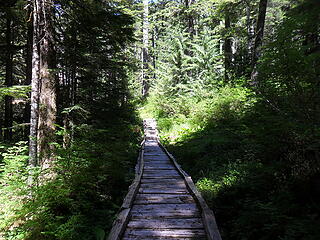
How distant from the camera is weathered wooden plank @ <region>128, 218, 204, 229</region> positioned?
368 centimetres

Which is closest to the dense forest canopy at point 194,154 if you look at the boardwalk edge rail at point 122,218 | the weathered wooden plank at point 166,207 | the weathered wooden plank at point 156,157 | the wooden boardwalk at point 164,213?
the boardwalk edge rail at point 122,218

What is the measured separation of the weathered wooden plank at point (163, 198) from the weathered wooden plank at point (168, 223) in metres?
0.80

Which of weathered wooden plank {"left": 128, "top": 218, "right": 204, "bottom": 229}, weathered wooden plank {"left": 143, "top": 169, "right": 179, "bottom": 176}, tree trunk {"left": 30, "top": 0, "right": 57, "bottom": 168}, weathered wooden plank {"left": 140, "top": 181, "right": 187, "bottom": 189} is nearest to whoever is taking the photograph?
weathered wooden plank {"left": 128, "top": 218, "right": 204, "bottom": 229}

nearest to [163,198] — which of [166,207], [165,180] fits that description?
[166,207]

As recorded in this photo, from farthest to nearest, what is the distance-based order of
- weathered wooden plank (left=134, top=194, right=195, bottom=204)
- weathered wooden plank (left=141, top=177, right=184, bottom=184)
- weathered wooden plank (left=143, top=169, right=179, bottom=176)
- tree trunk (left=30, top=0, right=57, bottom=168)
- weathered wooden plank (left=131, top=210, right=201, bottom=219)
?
1. weathered wooden plank (left=143, top=169, right=179, bottom=176)
2. weathered wooden plank (left=141, top=177, right=184, bottom=184)
3. tree trunk (left=30, top=0, right=57, bottom=168)
4. weathered wooden plank (left=134, top=194, right=195, bottom=204)
5. weathered wooden plank (left=131, top=210, right=201, bottom=219)

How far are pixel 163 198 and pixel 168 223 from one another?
3.73 feet

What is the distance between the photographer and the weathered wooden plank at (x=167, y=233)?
11.2 ft

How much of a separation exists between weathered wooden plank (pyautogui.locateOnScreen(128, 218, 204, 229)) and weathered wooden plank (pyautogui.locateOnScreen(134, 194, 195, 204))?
2.63 ft

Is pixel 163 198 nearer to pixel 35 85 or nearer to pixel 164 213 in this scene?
pixel 164 213

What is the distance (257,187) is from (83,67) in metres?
7.83

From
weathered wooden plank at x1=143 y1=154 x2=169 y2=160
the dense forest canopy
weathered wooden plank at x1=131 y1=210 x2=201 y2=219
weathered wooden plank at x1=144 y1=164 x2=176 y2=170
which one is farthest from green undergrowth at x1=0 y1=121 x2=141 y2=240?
weathered wooden plank at x1=143 y1=154 x2=169 y2=160

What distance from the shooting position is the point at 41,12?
5664 millimetres

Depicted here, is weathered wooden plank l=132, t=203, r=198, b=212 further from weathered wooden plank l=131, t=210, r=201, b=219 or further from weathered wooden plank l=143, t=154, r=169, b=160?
weathered wooden plank l=143, t=154, r=169, b=160

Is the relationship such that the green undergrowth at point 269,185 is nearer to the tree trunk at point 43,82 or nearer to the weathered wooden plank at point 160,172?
the weathered wooden plank at point 160,172
